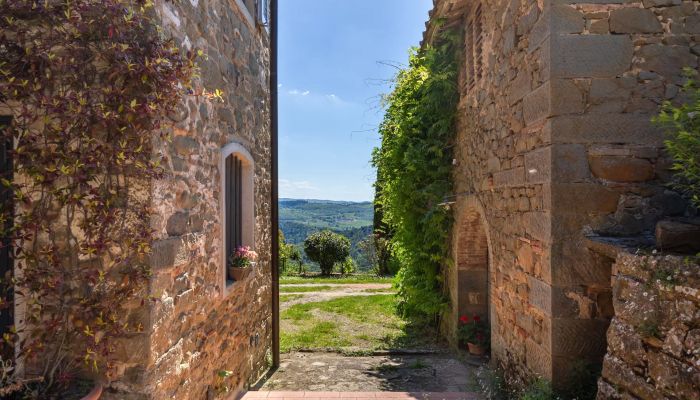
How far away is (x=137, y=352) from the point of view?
Answer: 2.59 metres

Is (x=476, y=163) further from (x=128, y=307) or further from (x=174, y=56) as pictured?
(x=128, y=307)

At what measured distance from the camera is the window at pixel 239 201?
4562 mm

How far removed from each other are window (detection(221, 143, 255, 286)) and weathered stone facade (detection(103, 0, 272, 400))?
0.57 ft

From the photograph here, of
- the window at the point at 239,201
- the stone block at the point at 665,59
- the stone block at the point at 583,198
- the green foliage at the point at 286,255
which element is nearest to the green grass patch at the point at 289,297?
the green foliage at the point at 286,255

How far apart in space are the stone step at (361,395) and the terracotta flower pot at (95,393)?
2.24 metres

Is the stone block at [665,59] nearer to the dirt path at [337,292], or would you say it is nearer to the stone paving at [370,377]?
the stone paving at [370,377]

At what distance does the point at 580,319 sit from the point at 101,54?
148 inches

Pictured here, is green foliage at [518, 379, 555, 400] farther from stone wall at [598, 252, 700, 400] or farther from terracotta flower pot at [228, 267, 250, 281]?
terracotta flower pot at [228, 267, 250, 281]

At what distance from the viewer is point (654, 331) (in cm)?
227

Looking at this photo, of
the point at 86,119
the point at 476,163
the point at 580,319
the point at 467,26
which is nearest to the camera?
the point at 86,119

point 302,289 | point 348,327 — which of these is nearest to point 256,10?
point 348,327

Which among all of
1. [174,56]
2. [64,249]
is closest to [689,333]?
[174,56]

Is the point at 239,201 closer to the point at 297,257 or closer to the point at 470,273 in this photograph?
the point at 470,273

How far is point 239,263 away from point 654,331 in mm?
3574
